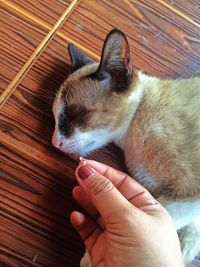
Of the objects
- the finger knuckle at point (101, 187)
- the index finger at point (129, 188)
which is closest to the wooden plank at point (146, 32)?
the index finger at point (129, 188)

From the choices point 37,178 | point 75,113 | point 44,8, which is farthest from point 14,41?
point 37,178

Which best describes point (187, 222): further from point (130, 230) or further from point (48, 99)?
point (48, 99)

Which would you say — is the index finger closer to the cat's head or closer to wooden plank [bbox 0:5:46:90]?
the cat's head

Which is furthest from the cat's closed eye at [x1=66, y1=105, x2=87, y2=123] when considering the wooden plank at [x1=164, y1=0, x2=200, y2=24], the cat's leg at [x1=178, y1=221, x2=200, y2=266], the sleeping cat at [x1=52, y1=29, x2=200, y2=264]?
the wooden plank at [x1=164, y1=0, x2=200, y2=24]

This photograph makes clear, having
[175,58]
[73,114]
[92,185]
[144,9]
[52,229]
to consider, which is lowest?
[52,229]

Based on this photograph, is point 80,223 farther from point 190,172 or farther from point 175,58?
point 175,58

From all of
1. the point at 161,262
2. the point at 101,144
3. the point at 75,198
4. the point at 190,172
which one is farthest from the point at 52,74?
the point at 161,262
